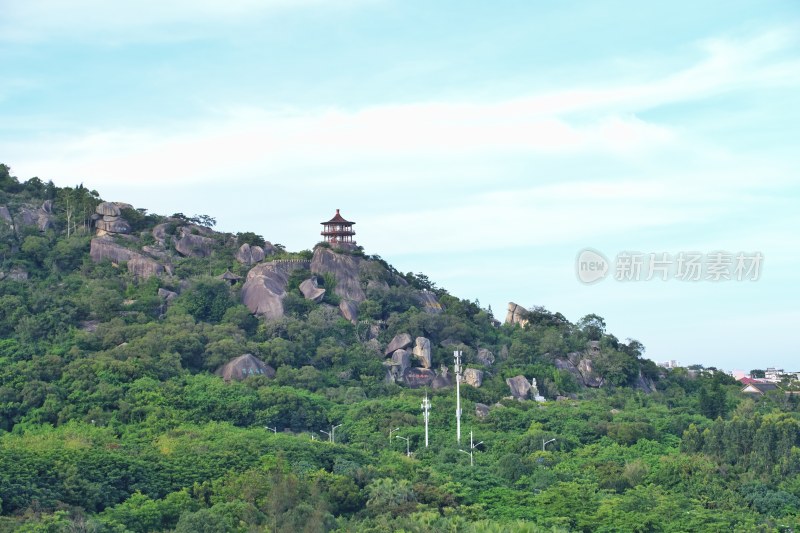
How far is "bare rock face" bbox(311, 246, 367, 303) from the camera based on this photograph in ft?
262

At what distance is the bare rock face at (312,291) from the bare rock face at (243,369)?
365 inches

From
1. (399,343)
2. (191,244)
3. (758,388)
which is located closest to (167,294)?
(191,244)

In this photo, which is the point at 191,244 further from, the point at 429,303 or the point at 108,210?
the point at 429,303

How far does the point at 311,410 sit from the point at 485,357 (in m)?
16.4

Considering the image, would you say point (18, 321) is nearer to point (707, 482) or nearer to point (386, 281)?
point (386, 281)

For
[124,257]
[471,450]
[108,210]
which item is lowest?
[471,450]

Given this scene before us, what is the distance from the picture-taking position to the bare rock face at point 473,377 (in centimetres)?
7169

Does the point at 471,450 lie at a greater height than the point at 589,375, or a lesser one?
lesser

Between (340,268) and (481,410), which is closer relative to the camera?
(481,410)

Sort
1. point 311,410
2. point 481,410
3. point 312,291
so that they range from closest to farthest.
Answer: point 311,410 → point 481,410 → point 312,291

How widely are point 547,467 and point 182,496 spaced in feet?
57.7

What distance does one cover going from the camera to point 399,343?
74625mm

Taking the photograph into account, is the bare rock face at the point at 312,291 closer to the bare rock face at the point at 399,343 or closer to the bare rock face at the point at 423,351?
the bare rock face at the point at 399,343

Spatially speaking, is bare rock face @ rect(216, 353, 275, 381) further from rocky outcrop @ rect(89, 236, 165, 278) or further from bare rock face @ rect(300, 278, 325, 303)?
rocky outcrop @ rect(89, 236, 165, 278)
